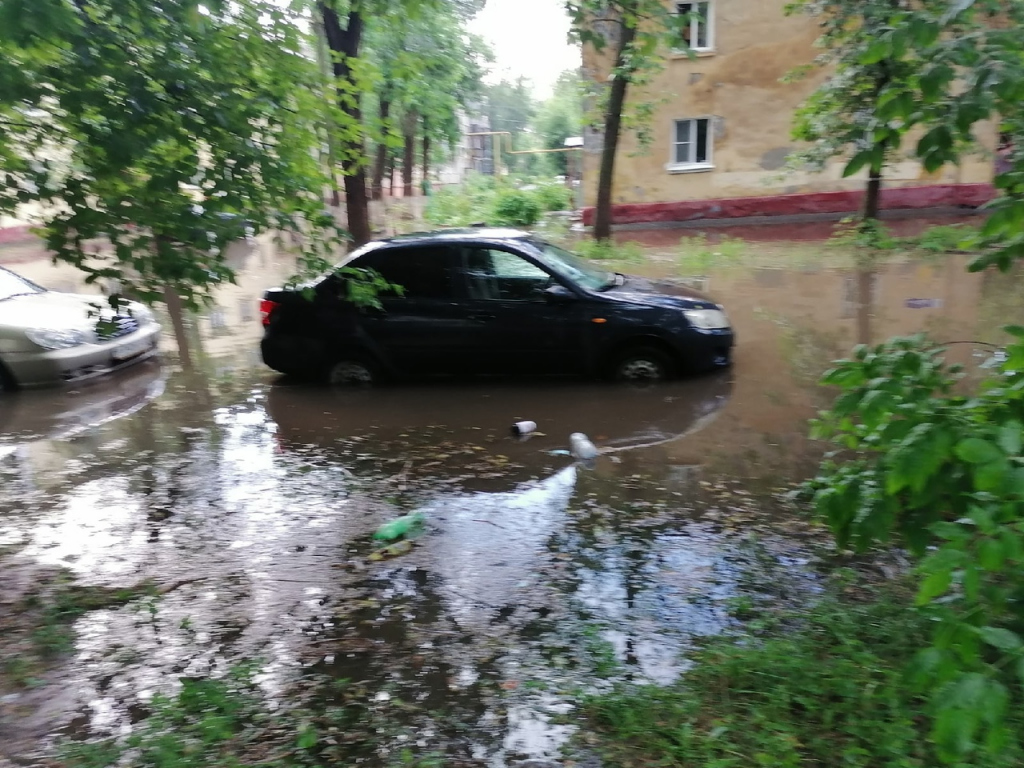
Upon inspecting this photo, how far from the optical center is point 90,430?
8.06m

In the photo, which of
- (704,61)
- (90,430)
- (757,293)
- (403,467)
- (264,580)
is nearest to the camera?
(264,580)

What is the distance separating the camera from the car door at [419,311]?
838cm

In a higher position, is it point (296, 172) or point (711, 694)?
point (296, 172)

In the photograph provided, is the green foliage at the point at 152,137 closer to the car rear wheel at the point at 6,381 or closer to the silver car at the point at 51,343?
the silver car at the point at 51,343

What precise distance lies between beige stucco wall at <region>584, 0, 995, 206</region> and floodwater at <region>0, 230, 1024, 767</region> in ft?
43.5

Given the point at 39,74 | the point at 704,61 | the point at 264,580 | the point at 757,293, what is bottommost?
the point at 264,580

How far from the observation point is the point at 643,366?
27.2 ft

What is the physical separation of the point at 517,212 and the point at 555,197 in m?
2.73

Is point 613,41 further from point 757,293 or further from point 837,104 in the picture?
point 757,293

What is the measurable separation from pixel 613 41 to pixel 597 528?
17.6 meters

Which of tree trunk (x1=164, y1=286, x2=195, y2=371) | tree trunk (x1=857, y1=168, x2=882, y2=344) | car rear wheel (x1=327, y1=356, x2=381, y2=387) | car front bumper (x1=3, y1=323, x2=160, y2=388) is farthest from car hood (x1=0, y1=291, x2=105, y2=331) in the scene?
tree trunk (x1=857, y1=168, x2=882, y2=344)

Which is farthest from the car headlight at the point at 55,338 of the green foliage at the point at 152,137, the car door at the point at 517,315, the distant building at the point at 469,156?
the distant building at the point at 469,156

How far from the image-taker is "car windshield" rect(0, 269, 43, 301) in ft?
33.5

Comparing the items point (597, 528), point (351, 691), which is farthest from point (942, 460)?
point (597, 528)
